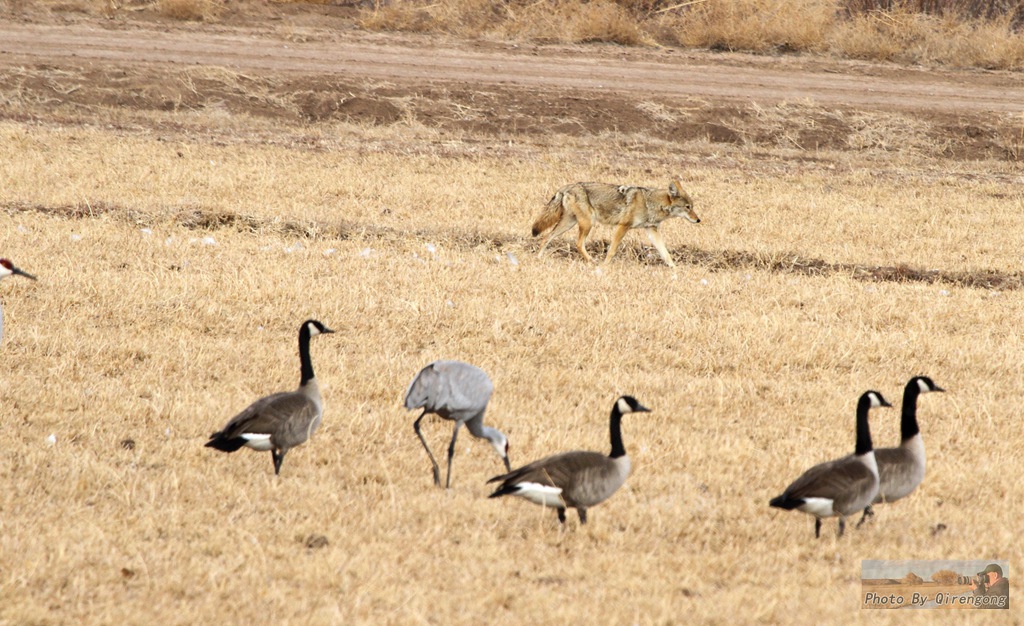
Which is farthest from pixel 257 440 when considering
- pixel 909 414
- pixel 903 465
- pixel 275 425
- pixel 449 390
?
pixel 909 414

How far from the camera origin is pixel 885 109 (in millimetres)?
26078

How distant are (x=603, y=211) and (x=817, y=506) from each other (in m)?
8.81

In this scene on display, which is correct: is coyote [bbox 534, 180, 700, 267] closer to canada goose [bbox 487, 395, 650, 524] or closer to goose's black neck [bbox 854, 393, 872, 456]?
goose's black neck [bbox 854, 393, 872, 456]

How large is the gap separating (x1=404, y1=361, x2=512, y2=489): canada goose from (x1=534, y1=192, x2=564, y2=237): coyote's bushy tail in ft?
23.8

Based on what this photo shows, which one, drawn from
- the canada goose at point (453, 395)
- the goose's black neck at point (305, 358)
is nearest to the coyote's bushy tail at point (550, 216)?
the goose's black neck at point (305, 358)

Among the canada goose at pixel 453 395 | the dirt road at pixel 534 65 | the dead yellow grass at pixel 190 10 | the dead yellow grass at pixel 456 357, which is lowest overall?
the dead yellow grass at pixel 456 357

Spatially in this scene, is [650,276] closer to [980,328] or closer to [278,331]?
[980,328]

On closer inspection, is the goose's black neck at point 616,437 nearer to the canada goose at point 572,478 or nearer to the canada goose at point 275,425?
the canada goose at point 572,478

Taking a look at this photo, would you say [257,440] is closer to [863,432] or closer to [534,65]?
[863,432]

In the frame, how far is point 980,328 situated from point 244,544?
8335 millimetres

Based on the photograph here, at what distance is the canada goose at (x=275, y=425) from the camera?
6.86 metres

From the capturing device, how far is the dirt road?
2703cm

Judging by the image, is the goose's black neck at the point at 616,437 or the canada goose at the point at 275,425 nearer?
the goose's black neck at the point at 616,437

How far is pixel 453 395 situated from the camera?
7.27 meters
